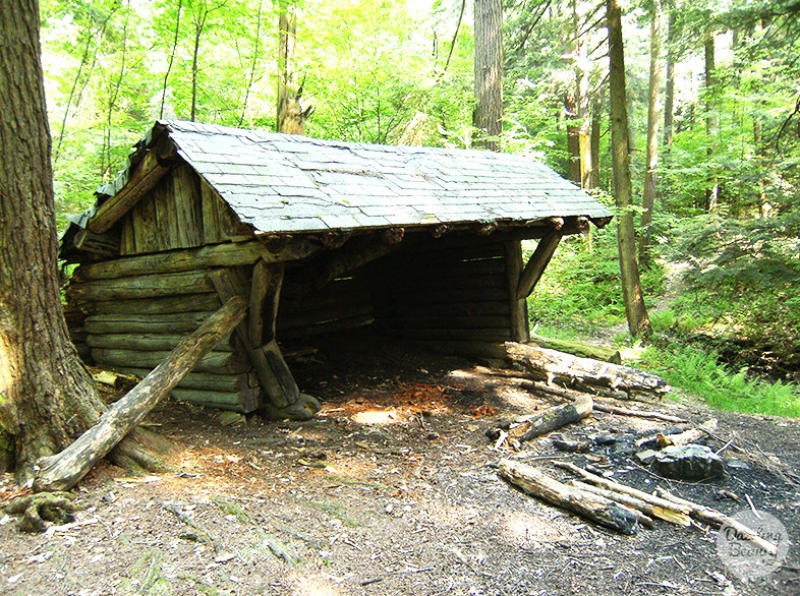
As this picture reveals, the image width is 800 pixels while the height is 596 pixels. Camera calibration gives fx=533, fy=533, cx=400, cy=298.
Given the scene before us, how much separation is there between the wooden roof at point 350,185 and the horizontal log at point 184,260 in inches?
17.5

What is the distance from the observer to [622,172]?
10883mm

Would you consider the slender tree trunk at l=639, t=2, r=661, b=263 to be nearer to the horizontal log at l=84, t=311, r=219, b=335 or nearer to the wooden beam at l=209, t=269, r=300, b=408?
the wooden beam at l=209, t=269, r=300, b=408

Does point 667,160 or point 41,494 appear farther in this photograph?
point 667,160

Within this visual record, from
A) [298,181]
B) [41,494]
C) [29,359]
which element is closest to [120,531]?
[41,494]

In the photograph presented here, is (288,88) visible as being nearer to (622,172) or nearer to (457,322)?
(457,322)

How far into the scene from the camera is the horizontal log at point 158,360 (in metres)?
5.44

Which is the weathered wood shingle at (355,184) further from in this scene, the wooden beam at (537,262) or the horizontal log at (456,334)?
the horizontal log at (456,334)

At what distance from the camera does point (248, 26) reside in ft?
34.2

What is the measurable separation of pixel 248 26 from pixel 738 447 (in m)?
10.6

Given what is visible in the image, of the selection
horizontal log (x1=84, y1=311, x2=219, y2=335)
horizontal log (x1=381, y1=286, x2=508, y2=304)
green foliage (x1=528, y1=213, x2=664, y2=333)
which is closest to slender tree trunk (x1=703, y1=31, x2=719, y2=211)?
green foliage (x1=528, y1=213, x2=664, y2=333)

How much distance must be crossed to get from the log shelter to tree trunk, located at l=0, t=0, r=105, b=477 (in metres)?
1.19

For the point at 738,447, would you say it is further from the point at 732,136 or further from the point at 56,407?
the point at 732,136

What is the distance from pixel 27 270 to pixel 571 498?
4174mm

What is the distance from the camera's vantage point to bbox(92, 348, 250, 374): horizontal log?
17.9ft
